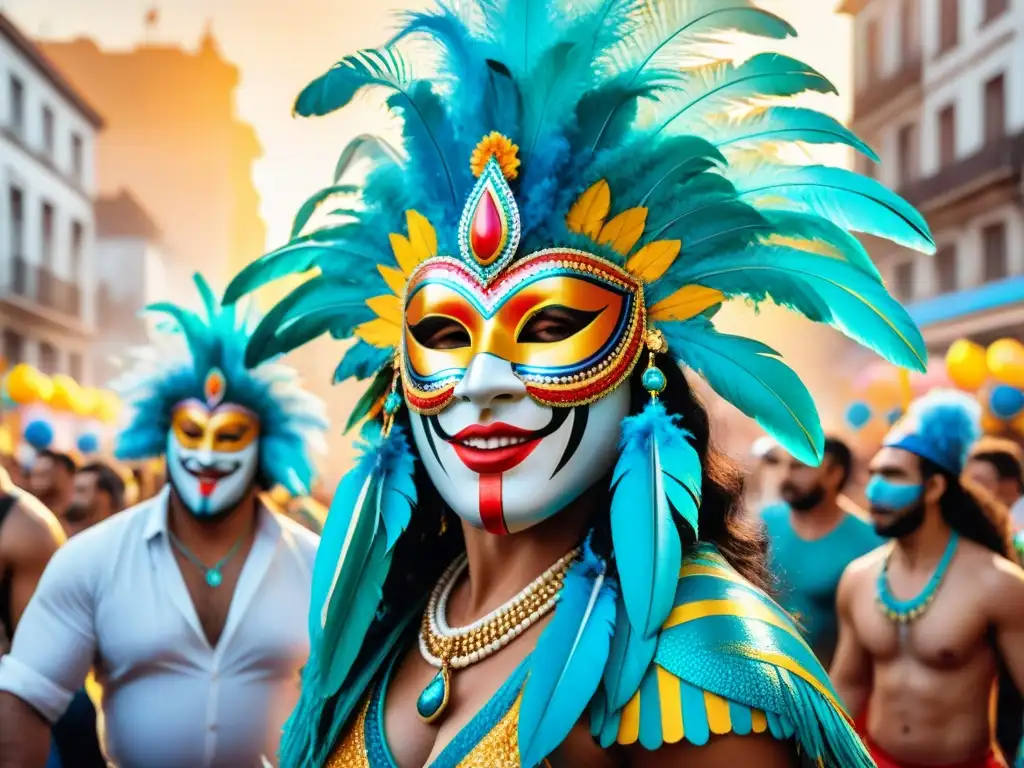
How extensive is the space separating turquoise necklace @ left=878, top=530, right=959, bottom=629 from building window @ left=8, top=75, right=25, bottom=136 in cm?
2174

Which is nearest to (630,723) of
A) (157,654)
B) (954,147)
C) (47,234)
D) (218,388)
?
(157,654)

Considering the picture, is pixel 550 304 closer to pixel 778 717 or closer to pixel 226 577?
pixel 778 717

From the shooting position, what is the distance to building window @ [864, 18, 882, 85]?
23000 millimetres

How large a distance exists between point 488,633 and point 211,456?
2046 millimetres

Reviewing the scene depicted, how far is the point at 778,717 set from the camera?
6.37ft

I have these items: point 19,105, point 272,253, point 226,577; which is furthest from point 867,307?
point 19,105

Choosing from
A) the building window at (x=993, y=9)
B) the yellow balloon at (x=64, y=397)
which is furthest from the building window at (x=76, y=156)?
the building window at (x=993, y=9)

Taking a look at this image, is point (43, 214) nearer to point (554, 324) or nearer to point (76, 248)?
point (76, 248)

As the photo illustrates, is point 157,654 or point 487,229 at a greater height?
point 487,229

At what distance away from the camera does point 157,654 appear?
3764 millimetres

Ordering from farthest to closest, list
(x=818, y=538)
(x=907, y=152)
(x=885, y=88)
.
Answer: (x=885, y=88) < (x=907, y=152) < (x=818, y=538)

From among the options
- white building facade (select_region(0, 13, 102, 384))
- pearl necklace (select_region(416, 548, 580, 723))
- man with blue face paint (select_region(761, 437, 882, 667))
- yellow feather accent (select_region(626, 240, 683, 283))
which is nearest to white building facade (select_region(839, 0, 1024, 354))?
man with blue face paint (select_region(761, 437, 882, 667))

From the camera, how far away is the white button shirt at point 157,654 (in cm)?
371

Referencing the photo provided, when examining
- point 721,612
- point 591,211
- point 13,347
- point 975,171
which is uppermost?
point 975,171
